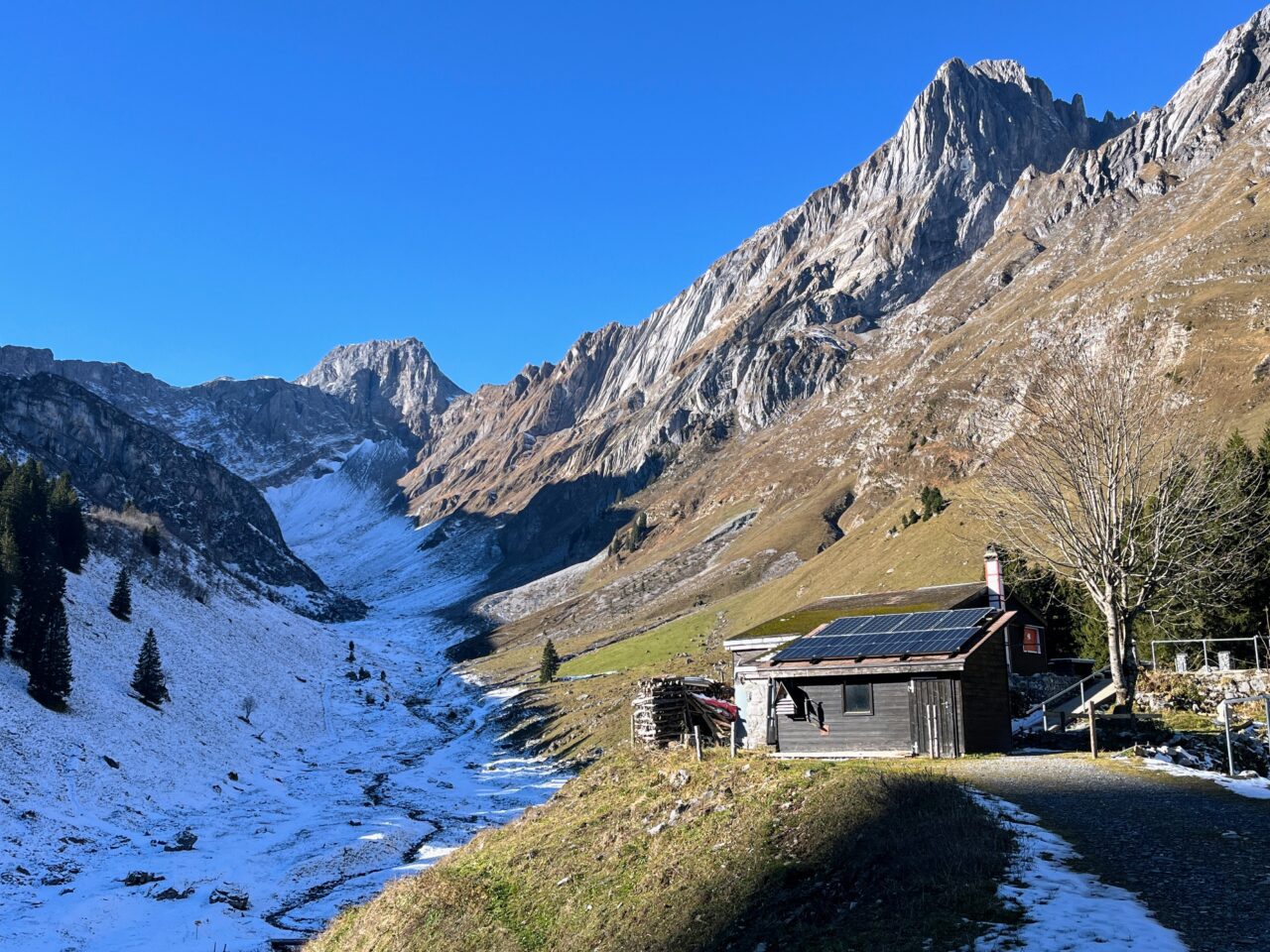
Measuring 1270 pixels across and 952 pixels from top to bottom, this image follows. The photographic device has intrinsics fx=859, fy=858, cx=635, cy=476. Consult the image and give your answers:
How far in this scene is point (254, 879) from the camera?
139 ft

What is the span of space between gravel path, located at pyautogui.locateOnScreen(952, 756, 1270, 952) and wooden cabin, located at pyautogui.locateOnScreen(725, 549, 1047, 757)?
4.82 meters

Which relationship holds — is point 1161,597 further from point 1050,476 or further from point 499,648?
point 499,648

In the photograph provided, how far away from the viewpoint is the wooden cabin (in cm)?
2994

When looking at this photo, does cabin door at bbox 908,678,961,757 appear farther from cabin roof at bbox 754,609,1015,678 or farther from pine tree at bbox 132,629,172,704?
pine tree at bbox 132,629,172,704

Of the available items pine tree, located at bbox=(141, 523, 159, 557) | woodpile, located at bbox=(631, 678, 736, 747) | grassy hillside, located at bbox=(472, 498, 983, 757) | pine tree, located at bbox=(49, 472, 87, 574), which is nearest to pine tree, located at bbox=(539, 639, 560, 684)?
grassy hillside, located at bbox=(472, 498, 983, 757)

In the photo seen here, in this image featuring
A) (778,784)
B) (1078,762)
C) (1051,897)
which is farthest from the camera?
(1078,762)

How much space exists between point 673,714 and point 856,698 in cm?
1017

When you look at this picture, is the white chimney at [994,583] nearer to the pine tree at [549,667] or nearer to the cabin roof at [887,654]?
the cabin roof at [887,654]

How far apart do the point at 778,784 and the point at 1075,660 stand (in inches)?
1250

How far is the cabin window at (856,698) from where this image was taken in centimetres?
3156

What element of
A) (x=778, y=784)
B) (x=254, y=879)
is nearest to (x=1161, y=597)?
(x=778, y=784)

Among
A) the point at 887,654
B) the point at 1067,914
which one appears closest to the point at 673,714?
the point at 887,654

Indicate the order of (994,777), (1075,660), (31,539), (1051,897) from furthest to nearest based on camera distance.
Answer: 1. (31,539)
2. (1075,660)
3. (994,777)
4. (1051,897)

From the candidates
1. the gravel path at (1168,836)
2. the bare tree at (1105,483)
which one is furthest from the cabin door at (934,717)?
the bare tree at (1105,483)
